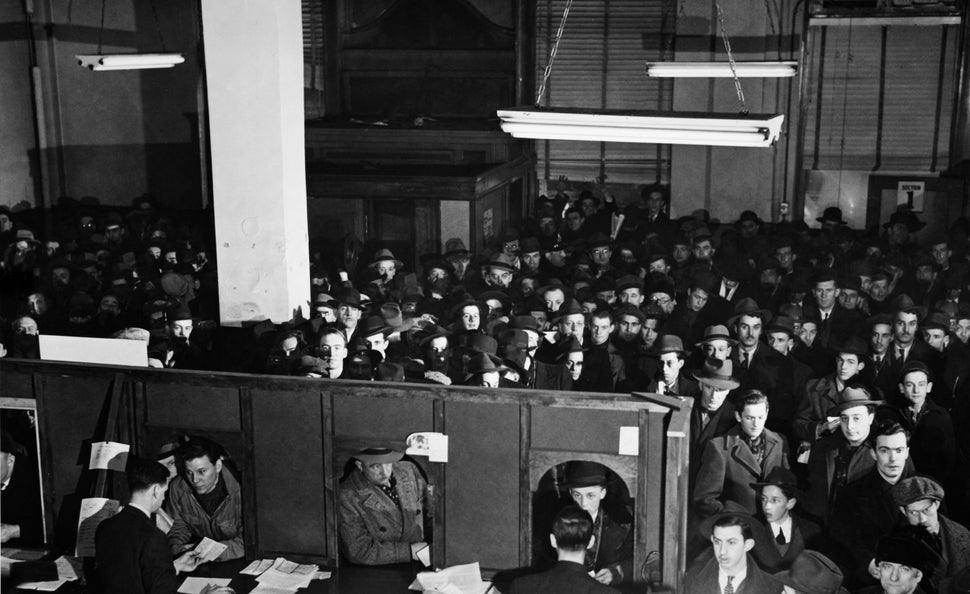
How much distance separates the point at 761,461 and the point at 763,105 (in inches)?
418

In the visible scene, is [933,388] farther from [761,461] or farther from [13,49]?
[13,49]

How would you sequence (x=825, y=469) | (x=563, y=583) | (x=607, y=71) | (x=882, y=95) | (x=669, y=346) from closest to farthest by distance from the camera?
(x=563, y=583), (x=825, y=469), (x=669, y=346), (x=882, y=95), (x=607, y=71)

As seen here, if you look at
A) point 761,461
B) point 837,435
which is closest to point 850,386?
point 837,435

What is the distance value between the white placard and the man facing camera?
31.2 inches

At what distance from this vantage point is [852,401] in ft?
26.7

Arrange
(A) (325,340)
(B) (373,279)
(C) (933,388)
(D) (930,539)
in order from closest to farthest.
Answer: (D) (930,539), (A) (325,340), (C) (933,388), (B) (373,279)

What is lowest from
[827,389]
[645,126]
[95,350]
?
[827,389]

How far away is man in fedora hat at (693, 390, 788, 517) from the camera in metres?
8.00

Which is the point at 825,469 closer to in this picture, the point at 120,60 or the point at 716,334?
the point at 716,334

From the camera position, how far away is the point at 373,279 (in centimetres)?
1295

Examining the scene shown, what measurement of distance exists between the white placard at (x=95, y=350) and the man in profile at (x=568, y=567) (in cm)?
335

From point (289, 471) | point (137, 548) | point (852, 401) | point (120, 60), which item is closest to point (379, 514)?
point (289, 471)

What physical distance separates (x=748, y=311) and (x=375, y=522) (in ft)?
14.5

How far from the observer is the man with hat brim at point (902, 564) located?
6.75 m
